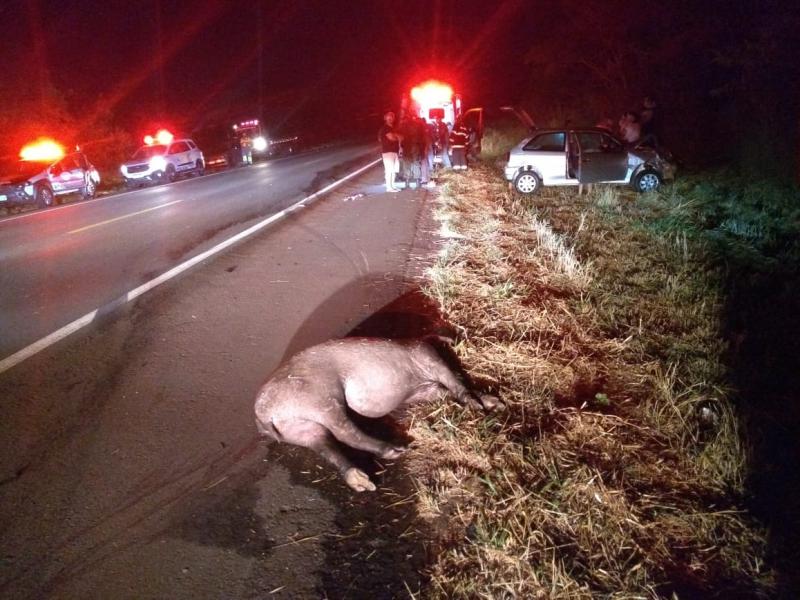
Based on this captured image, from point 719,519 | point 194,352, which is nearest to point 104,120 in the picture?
point 194,352

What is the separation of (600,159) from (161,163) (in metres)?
17.5

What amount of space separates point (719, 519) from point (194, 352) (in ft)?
13.4

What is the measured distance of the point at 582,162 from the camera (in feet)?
34.9

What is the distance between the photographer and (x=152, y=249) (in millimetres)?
8469

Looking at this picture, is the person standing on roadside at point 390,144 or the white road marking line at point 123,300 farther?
the person standing on roadside at point 390,144

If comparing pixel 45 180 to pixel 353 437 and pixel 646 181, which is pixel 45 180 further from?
pixel 353 437

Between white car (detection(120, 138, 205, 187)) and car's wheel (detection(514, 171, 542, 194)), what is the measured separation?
623 inches

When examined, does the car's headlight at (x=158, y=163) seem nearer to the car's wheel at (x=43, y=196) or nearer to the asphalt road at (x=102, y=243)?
the car's wheel at (x=43, y=196)

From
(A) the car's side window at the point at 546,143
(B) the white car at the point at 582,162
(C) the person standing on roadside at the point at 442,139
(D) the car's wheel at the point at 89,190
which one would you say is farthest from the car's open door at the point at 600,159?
(D) the car's wheel at the point at 89,190

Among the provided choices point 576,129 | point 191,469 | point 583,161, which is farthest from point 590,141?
point 191,469

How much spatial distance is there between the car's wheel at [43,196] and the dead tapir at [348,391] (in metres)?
16.8

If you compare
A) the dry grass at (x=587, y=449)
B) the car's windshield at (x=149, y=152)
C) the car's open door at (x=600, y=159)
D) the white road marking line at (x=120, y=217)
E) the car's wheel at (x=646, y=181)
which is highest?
the car's windshield at (x=149, y=152)

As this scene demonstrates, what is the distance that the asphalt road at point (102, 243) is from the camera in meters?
6.04

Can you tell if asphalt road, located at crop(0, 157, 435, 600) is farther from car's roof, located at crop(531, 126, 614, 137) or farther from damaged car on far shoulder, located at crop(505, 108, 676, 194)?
car's roof, located at crop(531, 126, 614, 137)
